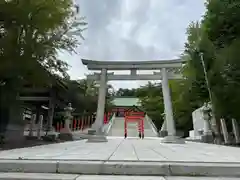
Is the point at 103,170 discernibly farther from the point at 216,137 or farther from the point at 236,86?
the point at 216,137

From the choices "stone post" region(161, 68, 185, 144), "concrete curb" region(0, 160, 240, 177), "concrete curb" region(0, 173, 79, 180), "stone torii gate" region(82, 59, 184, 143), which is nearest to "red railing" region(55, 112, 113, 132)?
"stone torii gate" region(82, 59, 184, 143)

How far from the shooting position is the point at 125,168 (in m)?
4.18

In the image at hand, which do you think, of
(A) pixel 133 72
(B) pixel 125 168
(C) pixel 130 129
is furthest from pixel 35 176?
(C) pixel 130 129

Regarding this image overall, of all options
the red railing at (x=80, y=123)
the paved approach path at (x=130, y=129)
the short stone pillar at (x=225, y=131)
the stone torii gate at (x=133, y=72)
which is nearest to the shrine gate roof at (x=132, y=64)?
the stone torii gate at (x=133, y=72)

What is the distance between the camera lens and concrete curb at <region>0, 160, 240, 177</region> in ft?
13.5

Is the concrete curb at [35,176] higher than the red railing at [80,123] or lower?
lower

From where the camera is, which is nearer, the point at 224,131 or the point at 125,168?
the point at 125,168

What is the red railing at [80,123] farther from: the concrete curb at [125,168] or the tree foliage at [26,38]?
the concrete curb at [125,168]

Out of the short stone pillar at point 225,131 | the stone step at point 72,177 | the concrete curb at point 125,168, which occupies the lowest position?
the stone step at point 72,177

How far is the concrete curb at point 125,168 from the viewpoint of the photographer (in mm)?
4121

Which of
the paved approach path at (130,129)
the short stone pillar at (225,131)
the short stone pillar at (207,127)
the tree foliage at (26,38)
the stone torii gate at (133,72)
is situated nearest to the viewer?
the tree foliage at (26,38)

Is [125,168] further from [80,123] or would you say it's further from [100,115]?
[80,123]

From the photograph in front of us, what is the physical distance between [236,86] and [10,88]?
8.40m

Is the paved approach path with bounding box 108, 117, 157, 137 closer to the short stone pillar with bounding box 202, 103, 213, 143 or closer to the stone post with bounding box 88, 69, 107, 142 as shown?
the short stone pillar with bounding box 202, 103, 213, 143
